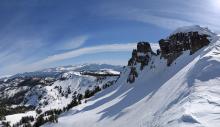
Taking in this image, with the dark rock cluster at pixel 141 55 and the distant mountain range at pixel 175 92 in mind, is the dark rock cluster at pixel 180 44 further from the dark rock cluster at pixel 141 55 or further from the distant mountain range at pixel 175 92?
the dark rock cluster at pixel 141 55

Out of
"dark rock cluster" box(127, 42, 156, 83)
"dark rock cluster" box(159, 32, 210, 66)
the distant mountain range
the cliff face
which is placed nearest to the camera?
the distant mountain range

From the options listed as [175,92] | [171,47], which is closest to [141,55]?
[171,47]

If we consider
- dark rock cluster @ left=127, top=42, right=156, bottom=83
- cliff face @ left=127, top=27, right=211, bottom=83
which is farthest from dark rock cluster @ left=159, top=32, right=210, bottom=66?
dark rock cluster @ left=127, top=42, right=156, bottom=83

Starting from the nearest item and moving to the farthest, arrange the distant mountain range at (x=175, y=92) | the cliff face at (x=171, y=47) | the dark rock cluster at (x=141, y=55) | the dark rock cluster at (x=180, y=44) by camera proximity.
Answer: the distant mountain range at (x=175, y=92) → the dark rock cluster at (x=180, y=44) → the cliff face at (x=171, y=47) → the dark rock cluster at (x=141, y=55)

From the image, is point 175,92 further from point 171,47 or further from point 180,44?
point 171,47

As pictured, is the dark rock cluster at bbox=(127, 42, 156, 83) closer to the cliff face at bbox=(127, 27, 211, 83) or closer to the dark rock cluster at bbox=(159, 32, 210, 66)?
the cliff face at bbox=(127, 27, 211, 83)

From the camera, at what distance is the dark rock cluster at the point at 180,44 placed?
370 feet

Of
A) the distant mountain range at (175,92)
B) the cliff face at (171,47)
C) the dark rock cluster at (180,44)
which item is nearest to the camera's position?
the distant mountain range at (175,92)

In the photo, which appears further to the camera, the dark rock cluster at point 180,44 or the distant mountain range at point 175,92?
the dark rock cluster at point 180,44

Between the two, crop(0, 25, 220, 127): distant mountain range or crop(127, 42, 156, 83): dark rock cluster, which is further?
crop(127, 42, 156, 83): dark rock cluster

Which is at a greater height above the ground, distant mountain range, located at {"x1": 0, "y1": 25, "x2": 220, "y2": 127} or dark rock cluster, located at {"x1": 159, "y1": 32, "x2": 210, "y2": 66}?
dark rock cluster, located at {"x1": 159, "y1": 32, "x2": 210, "y2": 66}

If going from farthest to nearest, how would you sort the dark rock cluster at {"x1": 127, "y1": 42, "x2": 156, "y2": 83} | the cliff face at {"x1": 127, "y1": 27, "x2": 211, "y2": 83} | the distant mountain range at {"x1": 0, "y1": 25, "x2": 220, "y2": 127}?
the dark rock cluster at {"x1": 127, "y1": 42, "x2": 156, "y2": 83} → the cliff face at {"x1": 127, "y1": 27, "x2": 211, "y2": 83} → the distant mountain range at {"x1": 0, "y1": 25, "x2": 220, "y2": 127}

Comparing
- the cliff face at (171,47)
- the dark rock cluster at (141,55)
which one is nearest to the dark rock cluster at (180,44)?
the cliff face at (171,47)

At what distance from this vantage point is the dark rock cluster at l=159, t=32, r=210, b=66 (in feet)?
370
